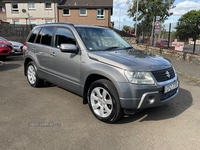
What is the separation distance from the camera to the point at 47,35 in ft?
15.5

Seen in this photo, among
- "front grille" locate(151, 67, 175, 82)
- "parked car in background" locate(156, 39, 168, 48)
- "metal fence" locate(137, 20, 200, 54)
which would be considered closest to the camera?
"front grille" locate(151, 67, 175, 82)

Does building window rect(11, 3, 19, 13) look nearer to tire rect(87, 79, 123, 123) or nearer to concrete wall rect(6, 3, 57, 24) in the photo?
concrete wall rect(6, 3, 57, 24)

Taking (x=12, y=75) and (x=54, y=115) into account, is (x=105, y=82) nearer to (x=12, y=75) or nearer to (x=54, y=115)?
(x=54, y=115)

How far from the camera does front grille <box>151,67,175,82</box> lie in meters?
3.11

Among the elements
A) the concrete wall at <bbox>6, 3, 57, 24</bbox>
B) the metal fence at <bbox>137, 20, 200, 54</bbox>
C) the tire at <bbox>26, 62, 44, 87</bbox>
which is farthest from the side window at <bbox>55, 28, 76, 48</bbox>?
the concrete wall at <bbox>6, 3, 57, 24</bbox>

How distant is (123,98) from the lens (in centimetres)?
298

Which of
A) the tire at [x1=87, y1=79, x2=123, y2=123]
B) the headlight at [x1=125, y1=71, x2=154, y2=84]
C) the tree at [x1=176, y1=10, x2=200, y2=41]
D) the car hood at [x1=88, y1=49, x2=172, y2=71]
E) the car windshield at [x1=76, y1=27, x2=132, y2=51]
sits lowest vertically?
the tire at [x1=87, y1=79, x2=123, y2=123]

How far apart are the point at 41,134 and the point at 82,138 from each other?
0.68 metres

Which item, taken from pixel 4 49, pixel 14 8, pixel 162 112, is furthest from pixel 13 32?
pixel 162 112

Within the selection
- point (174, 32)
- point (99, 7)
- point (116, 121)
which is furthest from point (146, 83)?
point (99, 7)

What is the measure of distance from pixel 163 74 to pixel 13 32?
59.3 ft

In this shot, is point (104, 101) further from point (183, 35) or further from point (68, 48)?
point (183, 35)

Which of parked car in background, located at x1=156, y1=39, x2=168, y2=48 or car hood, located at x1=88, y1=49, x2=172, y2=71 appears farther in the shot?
parked car in background, located at x1=156, y1=39, x2=168, y2=48

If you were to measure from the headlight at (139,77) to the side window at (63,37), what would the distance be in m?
1.52
